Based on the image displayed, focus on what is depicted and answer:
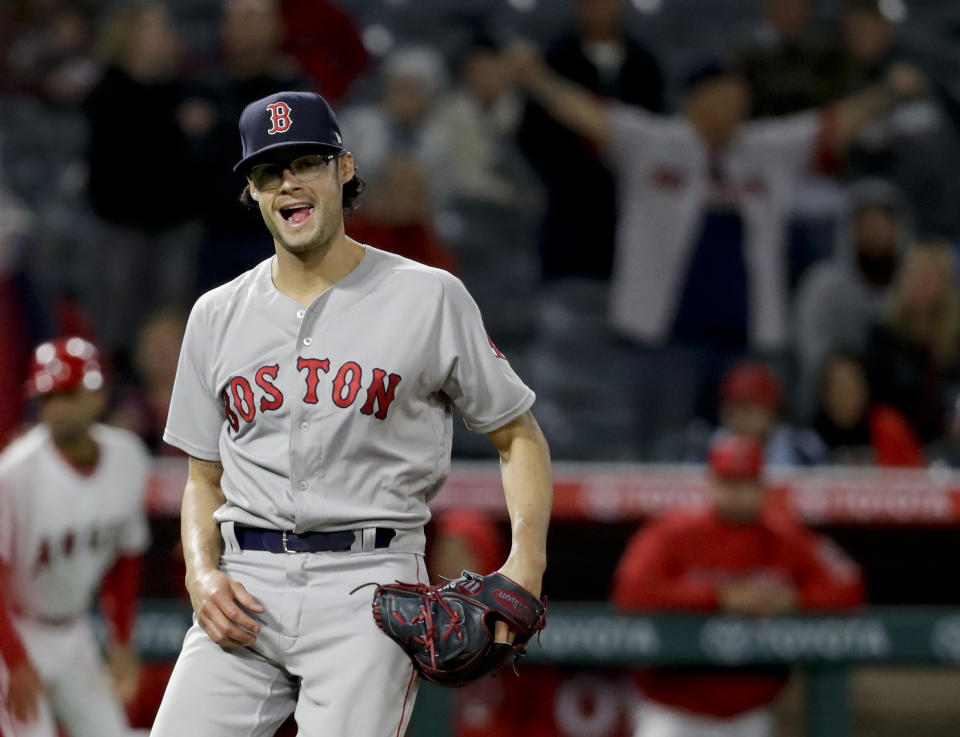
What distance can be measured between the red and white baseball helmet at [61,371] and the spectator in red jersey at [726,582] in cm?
200

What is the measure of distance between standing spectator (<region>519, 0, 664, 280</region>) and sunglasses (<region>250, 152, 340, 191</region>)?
4626 mm

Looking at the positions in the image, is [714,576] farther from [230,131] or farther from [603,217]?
[230,131]

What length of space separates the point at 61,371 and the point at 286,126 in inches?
96.0

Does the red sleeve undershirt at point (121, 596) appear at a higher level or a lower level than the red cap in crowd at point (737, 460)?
lower

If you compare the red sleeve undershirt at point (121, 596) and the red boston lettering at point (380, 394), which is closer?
the red boston lettering at point (380, 394)

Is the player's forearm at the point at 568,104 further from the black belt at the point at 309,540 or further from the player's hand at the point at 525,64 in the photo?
the black belt at the point at 309,540

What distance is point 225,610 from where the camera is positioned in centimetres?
248

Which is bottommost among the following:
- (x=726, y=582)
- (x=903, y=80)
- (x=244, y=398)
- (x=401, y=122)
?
(x=726, y=582)

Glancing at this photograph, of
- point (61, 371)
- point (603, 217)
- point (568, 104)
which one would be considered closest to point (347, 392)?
point (61, 371)

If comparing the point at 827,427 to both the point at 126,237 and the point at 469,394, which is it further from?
the point at 469,394

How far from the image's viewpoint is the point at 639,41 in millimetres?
7727

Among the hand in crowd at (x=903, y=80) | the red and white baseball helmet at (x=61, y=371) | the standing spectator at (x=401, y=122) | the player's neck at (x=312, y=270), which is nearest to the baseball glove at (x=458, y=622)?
the player's neck at (x=312, y=270)

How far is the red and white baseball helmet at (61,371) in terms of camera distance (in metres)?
4.74

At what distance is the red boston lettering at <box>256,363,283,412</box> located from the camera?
8.44 feet
